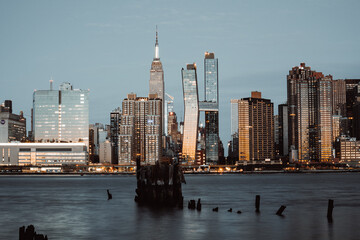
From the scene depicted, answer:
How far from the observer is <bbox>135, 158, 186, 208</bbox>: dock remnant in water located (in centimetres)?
7450

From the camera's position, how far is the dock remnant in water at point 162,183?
244 feet

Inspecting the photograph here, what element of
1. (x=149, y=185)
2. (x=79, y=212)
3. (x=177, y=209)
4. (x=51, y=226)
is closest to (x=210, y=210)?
(x=177, y=209)

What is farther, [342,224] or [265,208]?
[265,208]

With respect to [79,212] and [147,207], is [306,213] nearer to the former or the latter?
[147,207]

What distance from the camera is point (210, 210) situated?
246 ft

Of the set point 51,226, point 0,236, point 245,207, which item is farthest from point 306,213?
point 0,236

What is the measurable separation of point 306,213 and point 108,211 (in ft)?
87.5

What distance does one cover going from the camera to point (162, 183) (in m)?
77.4

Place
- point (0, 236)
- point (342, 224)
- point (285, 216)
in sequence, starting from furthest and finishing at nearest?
point (285, 216) < point (342, 224) < point (0, 236)

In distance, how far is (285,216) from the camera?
6800 centimetres

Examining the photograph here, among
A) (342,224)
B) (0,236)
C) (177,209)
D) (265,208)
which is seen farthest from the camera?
(265,208)

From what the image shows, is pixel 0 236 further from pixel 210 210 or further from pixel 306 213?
pixel 306 213

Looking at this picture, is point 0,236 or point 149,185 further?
point 149,185

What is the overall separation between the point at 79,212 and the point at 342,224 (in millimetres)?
35428
